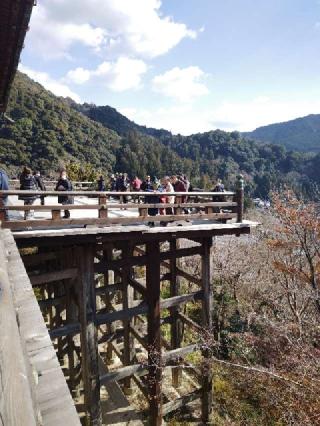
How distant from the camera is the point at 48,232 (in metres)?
7.12

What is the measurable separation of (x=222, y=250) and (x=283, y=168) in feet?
290

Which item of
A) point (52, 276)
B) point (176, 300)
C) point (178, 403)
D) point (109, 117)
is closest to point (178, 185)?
point (176, 300)

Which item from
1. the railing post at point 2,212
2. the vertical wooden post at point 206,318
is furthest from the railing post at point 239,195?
the railing post at point 2,212

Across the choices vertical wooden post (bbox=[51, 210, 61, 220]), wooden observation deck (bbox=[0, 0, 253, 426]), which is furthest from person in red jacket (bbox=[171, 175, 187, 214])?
vertical wooden post (bbox=[51, 210, 61, 220])

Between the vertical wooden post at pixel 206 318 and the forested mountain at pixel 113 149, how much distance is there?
78.2ft

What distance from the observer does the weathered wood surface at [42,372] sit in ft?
3.06

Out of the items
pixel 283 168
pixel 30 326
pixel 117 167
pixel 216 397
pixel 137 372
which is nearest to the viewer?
pixel 30 326

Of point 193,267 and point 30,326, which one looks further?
point 193,267

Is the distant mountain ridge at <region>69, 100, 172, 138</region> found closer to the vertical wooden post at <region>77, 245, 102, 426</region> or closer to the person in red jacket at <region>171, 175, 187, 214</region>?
the person in red jacket at <region>171, 175, 187, 214</region>

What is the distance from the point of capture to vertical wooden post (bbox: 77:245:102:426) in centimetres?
828

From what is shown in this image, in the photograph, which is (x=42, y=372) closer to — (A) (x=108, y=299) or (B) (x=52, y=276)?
(B) (x=52, y=276)

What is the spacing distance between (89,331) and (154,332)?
6.47 ft

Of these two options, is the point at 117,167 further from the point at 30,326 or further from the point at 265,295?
the point at 30,326

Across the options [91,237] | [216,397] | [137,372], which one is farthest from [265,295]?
[91,237]
